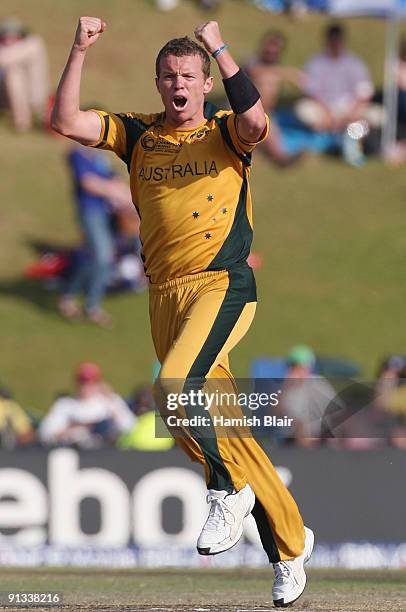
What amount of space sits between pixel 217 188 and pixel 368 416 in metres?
5.06

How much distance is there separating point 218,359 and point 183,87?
137 cm

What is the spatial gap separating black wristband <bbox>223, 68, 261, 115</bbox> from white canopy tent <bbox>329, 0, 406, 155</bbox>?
13.1 metres

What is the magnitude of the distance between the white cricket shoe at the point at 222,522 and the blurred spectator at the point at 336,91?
47.3 feet

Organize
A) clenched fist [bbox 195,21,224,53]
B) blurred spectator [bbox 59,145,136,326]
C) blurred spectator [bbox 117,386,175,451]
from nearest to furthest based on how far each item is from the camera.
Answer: clenched fist [bbox 195,21,224,53], blurred spectator [bbox 117,386,175,451], blurred spectator [bbox 59,145,136,326]

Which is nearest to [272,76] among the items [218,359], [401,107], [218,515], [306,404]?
[401,107]

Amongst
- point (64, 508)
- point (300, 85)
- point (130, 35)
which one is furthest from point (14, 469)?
point (130, 35)

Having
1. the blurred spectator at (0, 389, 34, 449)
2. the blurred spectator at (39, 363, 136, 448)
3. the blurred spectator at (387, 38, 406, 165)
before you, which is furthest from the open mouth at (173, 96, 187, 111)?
the blurred spectator at (387, 38, 406, 165)

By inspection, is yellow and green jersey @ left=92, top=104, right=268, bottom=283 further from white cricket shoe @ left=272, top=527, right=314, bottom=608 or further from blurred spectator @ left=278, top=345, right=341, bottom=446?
white cricket shoe @ left=272, top=527, right=314, bottom=608

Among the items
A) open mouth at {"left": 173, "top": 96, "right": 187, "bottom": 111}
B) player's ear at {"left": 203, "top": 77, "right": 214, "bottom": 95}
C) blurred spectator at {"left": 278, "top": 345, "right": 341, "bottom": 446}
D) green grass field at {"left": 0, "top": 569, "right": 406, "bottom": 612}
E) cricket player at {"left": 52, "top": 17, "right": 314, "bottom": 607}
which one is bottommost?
green grass field at {"left": 0, "top": 569, "right": 406, "bottom": 612}

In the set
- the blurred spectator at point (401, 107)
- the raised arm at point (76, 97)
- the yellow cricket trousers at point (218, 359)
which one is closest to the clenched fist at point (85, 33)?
the raised arm at point (76, 97)

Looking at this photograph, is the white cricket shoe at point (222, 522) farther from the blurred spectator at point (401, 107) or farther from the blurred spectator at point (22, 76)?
the blurred spectator at point (22, 76)

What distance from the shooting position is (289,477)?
39.5 ft

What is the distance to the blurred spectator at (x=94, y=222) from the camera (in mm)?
Answer: 17594

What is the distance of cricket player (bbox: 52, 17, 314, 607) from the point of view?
6945mm
